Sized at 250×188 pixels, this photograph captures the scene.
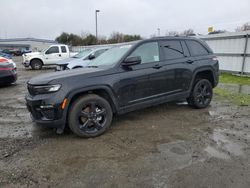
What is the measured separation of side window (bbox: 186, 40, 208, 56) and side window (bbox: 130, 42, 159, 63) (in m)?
1.07

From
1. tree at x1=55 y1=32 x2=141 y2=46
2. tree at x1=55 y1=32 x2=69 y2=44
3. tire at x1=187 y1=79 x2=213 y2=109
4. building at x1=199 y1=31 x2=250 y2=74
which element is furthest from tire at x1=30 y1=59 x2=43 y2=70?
tree at x1=55 y1=32 x2=69 y2=44

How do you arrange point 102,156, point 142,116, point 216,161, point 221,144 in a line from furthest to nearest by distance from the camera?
point 142,116
point 221,144
point 102,156
point 216,161

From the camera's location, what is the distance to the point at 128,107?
14.3ft

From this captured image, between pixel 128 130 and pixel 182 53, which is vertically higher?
pixel 182 53

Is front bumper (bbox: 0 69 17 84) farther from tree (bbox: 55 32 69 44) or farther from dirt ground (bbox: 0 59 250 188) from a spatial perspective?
tree (bbox: 55 32 69 44)

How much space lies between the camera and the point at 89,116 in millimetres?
3930

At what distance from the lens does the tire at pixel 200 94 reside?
5473mm

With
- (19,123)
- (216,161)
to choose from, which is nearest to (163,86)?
(216,161)

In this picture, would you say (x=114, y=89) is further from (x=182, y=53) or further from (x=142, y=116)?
(x=182, y=53)

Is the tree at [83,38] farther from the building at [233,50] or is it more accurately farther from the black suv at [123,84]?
the black suv at [123,84]

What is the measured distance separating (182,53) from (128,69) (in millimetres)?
1668

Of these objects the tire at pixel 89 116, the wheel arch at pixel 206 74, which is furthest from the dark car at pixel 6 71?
the wheel arch at pixel 206 74

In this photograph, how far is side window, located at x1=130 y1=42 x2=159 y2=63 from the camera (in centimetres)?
455

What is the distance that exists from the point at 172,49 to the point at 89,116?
256 centimetres
